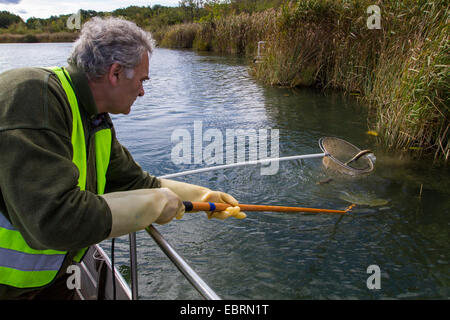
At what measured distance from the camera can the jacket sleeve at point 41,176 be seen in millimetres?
1177

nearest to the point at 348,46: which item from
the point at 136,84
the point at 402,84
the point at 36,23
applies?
the point at 402,84

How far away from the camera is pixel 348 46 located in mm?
9445

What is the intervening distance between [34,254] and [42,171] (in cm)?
42

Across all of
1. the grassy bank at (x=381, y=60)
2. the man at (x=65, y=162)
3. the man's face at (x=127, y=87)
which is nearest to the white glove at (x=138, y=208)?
the man at (x=65, y=162)

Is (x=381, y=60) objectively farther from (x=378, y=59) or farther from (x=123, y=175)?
(x=123, y=175)

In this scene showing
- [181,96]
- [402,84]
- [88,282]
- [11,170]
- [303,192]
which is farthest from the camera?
[181,96]

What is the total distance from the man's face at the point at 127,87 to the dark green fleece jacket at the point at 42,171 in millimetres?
268

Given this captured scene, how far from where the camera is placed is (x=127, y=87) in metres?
1.61

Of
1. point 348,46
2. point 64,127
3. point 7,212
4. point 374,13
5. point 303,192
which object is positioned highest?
point 374,13

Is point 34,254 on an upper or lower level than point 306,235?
upper

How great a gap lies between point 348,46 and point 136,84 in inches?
355

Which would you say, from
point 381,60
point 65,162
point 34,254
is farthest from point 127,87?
point 381,60

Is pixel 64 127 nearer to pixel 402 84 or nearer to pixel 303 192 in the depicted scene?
pixel 303 192

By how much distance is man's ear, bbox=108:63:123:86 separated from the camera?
1518 mm
